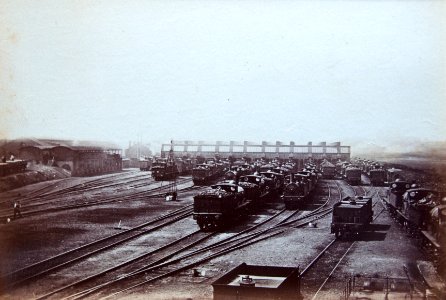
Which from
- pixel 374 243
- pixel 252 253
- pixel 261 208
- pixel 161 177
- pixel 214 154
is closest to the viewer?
pixel 252 253

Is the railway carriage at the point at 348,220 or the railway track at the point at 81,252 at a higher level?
the railway carriage at the point at 348,220

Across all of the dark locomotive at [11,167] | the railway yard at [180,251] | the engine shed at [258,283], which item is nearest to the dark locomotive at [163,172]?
the railway yard at [180,251]

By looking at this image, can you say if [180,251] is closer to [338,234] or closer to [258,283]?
[258,283]

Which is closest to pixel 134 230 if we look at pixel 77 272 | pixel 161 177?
pixel 77 272

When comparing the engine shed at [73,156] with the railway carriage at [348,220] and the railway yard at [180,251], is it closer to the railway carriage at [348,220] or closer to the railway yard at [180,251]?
the railway yard at [180,251]

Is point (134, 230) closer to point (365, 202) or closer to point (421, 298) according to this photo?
point (365, 202)

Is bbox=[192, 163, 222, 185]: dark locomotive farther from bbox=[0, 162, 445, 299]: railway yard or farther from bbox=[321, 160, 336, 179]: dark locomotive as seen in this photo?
bbox=[321, 160, 336, 179]: dark locomotive
